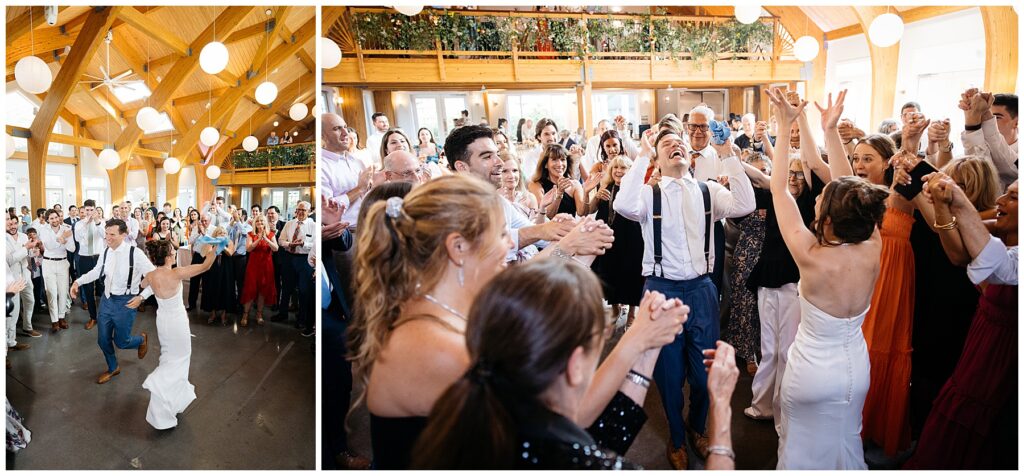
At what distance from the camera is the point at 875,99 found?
5.20 metres

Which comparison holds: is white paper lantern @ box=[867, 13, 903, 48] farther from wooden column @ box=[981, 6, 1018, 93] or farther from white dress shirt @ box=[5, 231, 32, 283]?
white dress shirt @ box=[5, 231, 32, 283]

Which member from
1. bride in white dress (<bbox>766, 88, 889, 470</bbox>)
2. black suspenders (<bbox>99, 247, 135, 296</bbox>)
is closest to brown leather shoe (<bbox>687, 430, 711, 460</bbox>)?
bride in white dress (<bbox>766, 88, 889, 470</bbox>)

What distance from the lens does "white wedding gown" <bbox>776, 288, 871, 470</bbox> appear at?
→ 5.37ft

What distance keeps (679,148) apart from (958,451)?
1.43 meters

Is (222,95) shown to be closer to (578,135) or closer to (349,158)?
(349,158)

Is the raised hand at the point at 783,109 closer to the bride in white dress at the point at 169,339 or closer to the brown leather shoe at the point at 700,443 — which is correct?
the brown leather shoe at the point at 700,443

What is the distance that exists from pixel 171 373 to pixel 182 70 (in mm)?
3603

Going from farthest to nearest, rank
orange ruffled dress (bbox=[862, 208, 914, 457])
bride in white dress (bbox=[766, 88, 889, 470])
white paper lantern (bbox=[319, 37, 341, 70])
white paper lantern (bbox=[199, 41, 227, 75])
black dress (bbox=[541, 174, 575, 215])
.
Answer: black dress (bbox=[541, 174, 575, 215]), white paper lantern (bbox=[199, 41, 227, 75]), orange ruffled dress (bbox=[862, 208, 914, 457]), white paper lantern (bbox=[319, 37, 341, 70]), bride in white dress (bbox=[766, 88, 889, 470])

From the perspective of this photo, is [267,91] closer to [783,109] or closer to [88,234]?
[88,234]

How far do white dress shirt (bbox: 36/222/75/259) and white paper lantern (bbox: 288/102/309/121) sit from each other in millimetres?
1326

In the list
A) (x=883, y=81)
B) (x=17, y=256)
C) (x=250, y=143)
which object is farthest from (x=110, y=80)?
(x=883, y=81)

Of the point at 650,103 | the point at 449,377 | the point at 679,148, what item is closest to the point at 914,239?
the point at 679,148

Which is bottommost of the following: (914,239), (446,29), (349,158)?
(914,239)

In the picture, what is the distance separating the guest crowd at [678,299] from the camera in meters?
0.82
